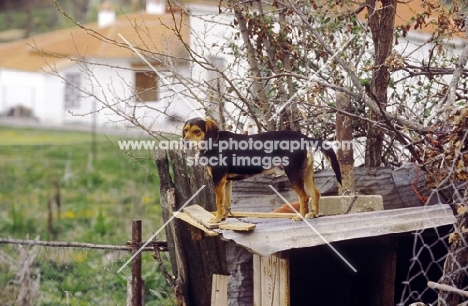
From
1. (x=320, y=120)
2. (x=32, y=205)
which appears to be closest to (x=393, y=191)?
(x=320, y=120)

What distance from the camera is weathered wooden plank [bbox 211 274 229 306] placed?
4922 millimetres

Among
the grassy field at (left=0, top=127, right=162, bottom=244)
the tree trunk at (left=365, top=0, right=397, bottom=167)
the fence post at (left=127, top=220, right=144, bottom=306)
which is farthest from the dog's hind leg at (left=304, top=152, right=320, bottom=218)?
the grassy field at (left=0, top=127, right=162, bottom=244)

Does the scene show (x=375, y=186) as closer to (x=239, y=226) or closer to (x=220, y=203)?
(x=220, y=203)

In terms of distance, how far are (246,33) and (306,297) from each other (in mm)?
2311

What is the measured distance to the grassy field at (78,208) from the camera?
8.89 m

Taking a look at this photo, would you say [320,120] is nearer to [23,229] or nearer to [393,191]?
[393,191]

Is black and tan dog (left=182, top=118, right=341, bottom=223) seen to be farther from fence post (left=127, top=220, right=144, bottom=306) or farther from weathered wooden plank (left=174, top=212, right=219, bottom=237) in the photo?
fence post (left=127, top=220, right=144, bottom=306)

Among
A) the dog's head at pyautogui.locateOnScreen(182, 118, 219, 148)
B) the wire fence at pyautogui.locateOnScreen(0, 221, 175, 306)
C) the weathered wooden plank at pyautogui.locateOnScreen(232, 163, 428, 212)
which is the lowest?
the wire fence at pyautogui.locateOnScreen(0, 221, 175, 306)

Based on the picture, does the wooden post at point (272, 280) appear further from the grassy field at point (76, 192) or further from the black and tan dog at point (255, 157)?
the grassy field at point (76, 192)

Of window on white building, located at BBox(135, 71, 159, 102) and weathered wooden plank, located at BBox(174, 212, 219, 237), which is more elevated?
window on white building, located at BBox(135, 71, 159, 102)

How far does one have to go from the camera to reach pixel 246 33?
6.70 meters

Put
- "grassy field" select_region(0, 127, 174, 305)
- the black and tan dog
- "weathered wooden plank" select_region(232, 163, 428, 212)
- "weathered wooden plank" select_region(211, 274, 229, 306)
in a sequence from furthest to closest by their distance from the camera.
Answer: "grassy field" select_region(0, 127, 174, 305)
"weathered wooden plank" select_region(232, 163, 428, 212)
"weathered wooden plank" select_region(211, 274, 229, 306)
the black and tan dog

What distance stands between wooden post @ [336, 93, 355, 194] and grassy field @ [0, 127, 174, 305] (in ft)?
5.39

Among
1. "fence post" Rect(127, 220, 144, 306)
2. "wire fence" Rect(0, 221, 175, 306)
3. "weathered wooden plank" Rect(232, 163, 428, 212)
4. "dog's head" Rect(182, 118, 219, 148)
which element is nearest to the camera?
"dog's head" Rect(182, 118, 219, 148)
